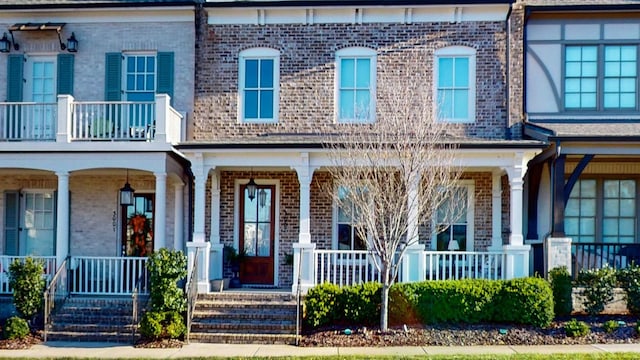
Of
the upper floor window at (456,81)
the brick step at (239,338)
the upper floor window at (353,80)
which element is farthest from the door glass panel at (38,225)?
the upper floor window at (456,81)

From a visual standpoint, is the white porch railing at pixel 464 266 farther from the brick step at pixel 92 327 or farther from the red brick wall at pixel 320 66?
the brick step at pixel 92 327

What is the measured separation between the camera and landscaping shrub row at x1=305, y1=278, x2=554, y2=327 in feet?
39.3

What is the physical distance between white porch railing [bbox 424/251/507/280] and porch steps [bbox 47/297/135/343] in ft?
19.8

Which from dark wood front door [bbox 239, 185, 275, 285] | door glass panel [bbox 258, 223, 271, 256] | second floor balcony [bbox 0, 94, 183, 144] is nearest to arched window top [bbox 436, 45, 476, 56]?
dark wood front door [bbox 239, 185, 275, 285]

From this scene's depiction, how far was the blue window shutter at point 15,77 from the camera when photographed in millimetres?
15188

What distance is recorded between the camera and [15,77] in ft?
49.9

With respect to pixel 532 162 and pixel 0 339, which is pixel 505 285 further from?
pixel 0 339

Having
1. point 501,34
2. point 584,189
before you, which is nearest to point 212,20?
point 501,34

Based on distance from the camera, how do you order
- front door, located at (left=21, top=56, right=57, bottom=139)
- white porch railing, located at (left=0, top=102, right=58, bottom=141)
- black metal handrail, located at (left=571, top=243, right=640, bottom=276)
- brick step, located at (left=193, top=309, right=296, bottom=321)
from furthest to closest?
front door, located at (left=21, top=56, right=57, bottom=139) < white porch railing, located at (left=0, top=102, right=58, bottom=141) < black metal handrail, located at (left=571, top=243, right=640, bottom=276) < brick step, located at (left=193, top=309, right=296, bottom=321)

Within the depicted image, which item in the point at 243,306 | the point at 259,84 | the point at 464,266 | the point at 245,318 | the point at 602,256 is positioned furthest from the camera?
the point at 259,84

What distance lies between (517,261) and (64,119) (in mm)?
9730

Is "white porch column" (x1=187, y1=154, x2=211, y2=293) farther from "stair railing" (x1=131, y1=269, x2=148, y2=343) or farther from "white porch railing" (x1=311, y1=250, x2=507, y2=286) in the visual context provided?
"white porch railing" (x1=311, y1=250, x2=507, y2=286)

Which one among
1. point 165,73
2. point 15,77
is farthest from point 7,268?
point 165,73

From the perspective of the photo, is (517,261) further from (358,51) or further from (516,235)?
(358,51)
